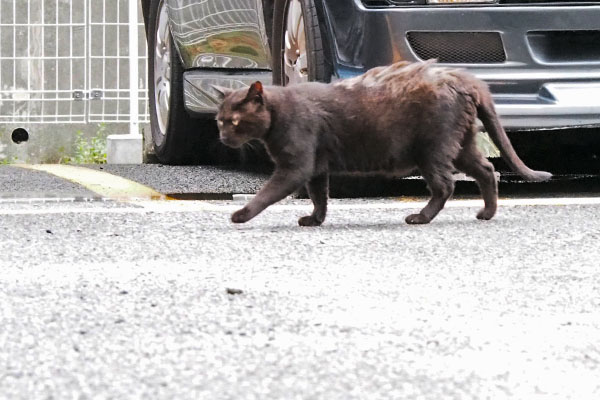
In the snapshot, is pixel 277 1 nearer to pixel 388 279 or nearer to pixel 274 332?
pixel 388 279

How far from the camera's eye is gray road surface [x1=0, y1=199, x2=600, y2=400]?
2.56 meters

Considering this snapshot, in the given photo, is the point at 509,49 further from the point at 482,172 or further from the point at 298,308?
the point at 298,308

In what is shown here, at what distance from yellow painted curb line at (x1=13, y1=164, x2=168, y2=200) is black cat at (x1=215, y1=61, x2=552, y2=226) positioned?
1263 millimetres

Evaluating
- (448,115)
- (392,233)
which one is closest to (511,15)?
(448,115)

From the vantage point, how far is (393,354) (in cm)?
276

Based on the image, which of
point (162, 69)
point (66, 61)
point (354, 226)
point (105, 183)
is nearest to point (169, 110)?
point (162, 69)

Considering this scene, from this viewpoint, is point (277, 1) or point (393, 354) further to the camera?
point (277, 1)

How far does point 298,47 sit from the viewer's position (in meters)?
5.85

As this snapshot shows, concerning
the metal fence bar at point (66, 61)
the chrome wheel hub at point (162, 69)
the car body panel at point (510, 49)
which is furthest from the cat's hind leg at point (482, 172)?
the metal fence bar at point (66, 61)

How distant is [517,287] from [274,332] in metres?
0.85

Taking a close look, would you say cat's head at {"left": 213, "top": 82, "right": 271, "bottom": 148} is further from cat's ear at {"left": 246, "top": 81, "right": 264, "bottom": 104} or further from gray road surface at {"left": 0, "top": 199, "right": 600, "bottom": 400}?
gray road surface at {"left": 0, "top": 199, "right": 600, "bottom": 400}

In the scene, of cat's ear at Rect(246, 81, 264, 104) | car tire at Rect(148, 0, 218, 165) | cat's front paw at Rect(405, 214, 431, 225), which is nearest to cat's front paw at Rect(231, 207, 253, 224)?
cat's ear at Rect(246, 81, 264, 104)

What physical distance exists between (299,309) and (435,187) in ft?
5.89

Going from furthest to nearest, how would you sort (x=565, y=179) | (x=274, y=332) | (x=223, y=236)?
1. (x=565, y=179)
2. (x=223, y=236)
3. (x=274, y=332)
